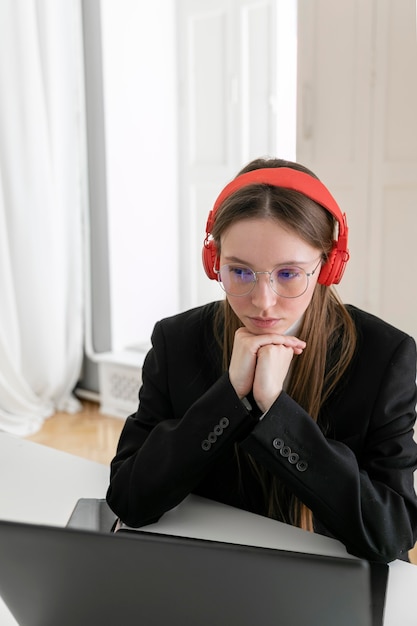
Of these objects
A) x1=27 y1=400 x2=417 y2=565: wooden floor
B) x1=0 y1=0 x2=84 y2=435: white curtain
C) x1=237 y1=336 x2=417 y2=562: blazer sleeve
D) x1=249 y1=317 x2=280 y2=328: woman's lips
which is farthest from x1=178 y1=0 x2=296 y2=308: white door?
x1=237 y1=336 x2=417 y2=562: blazer sleeve

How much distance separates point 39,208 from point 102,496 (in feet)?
8.79

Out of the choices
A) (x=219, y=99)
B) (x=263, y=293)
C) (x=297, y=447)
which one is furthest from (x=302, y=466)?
(x=219, y=99)

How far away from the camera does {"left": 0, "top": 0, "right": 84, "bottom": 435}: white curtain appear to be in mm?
3598

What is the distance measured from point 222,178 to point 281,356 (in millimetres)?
2757

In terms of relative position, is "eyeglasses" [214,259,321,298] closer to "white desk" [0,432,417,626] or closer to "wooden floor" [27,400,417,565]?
"white desk" [0,432,417,626]

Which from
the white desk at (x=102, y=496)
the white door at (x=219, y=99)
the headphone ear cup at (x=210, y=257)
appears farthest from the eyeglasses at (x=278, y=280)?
the white door at (x=219, y=99)

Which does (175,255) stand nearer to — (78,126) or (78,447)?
(78,126)

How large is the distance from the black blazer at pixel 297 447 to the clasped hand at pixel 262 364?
0.03m

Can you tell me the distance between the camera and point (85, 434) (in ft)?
12.0

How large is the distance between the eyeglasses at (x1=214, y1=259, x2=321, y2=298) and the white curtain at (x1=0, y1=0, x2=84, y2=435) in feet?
8.68

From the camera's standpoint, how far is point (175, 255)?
4.18m

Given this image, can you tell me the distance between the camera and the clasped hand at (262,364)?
1191 mm

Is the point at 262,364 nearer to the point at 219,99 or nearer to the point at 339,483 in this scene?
the point at 339,483

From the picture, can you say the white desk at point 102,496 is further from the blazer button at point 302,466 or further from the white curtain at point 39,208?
the white curtain at point 39,208
